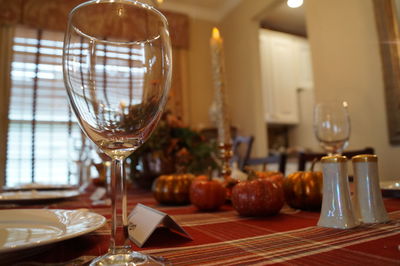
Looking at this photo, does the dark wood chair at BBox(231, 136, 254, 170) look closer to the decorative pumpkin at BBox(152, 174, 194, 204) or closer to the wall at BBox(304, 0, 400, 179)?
the wall at BBox(304, 0, 400, 179)

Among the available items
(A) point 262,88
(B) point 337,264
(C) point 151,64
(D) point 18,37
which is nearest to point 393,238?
(B) point 337,264

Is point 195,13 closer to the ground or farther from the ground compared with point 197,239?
farther from the ground

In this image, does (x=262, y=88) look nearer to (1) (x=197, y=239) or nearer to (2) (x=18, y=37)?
(2) (x=18, y=37)

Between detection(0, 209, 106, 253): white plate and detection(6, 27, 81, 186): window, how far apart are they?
2.67 metres

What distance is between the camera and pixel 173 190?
724 millimetres

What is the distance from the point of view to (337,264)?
0.25m

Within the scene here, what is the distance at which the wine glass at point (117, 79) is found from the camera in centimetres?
27

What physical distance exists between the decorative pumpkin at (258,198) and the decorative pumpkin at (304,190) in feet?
0.12

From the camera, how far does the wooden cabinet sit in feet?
10.9

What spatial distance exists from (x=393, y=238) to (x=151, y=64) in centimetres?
33

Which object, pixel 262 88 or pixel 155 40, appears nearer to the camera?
pixel 155 40

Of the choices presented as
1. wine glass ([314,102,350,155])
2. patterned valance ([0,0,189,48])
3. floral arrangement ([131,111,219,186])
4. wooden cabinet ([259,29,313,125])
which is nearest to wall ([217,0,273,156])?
wooden cabinet ([259,29,313,125])

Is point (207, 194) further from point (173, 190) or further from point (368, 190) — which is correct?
point (368, 190)

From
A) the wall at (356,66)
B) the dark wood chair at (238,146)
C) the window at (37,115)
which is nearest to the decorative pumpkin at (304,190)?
the wall at (356,66)
